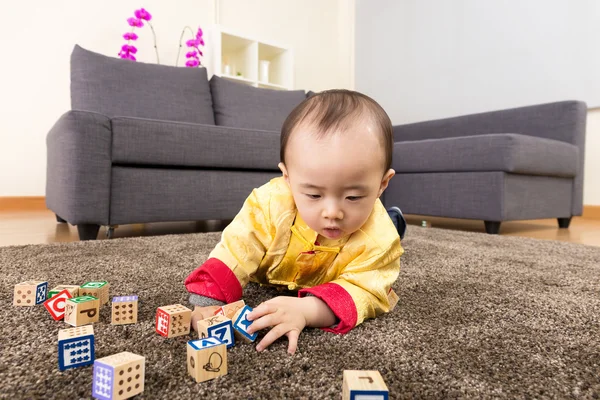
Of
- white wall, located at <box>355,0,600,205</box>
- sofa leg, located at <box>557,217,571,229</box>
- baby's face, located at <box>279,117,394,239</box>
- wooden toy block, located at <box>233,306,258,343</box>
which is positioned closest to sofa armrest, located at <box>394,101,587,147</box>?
sofa leg, located at <box>557,217,571,229</box>

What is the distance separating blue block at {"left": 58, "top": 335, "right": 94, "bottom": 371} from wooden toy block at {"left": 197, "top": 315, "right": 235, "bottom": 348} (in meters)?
0.13

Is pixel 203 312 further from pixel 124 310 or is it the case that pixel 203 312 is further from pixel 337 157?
pixel 337 157

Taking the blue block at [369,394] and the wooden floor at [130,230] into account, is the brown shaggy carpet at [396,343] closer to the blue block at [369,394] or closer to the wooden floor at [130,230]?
the blue block at [369,394]

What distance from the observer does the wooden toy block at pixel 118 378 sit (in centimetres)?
39

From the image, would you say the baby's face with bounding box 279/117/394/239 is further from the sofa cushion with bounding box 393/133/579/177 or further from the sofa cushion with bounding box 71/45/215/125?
the sofa cushion with bounding box 71/45/215/125

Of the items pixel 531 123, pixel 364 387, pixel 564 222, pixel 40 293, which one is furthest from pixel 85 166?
pixel 564 222

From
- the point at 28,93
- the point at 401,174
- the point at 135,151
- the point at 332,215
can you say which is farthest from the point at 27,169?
the point at 332,215

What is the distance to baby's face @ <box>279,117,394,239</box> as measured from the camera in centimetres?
59

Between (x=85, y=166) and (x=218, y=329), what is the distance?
1203 millimetres

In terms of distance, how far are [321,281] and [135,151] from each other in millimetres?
1106

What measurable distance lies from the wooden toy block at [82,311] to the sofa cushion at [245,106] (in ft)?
6.63

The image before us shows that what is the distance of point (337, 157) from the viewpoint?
58cm

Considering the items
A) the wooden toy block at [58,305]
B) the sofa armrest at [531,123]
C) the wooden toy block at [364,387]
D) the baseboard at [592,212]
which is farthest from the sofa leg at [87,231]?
the baseboard at [592,212]

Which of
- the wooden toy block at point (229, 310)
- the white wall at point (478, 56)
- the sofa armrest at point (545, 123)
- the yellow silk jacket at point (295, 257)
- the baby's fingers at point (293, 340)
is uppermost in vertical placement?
the white wall at point (478, 56)
